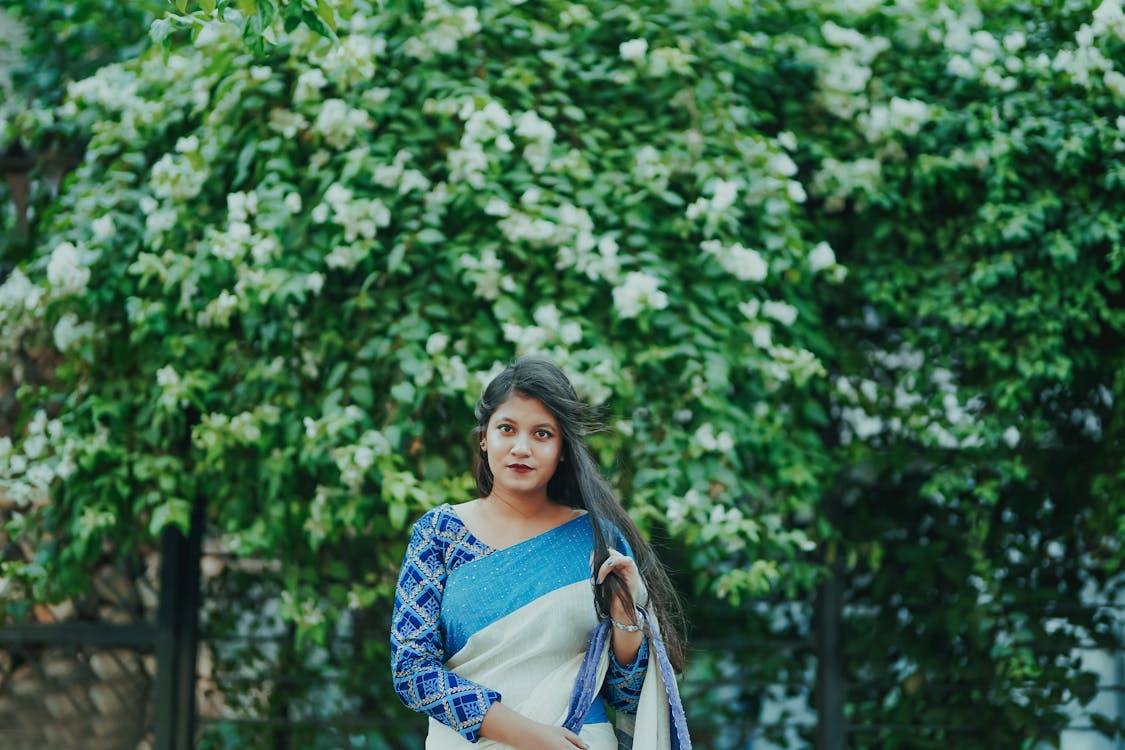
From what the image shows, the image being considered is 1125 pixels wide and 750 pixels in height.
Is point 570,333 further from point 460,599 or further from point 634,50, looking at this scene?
point 460,599

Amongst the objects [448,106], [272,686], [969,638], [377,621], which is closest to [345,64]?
[448,106]

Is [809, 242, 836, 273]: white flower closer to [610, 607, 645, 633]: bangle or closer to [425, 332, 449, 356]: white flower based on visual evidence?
[425, 332, 449, 356]: white flower

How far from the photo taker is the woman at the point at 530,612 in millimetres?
2088

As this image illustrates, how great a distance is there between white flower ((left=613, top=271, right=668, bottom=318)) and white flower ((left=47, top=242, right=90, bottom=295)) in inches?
60.4

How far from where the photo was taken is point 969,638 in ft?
13.4

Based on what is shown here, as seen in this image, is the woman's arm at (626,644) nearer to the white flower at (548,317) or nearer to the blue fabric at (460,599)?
the blue fabric at (460,599)

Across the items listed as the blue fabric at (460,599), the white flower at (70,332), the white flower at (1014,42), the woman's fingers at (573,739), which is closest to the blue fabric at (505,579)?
the blue fabric at (460,599)

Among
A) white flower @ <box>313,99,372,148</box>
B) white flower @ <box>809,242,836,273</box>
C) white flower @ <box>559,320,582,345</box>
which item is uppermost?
white flower @ <box>313,99,372,148</box>

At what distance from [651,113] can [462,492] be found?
4.20ft

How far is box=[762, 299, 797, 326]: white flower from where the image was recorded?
3.57 metres

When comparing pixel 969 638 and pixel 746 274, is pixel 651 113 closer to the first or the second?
pixel 746 274

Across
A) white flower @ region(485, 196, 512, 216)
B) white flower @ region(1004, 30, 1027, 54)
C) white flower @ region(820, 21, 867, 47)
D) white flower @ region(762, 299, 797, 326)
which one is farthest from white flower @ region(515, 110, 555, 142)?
white flower @ region(1004, 30, 1027, 54)

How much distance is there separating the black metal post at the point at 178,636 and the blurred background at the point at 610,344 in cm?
1

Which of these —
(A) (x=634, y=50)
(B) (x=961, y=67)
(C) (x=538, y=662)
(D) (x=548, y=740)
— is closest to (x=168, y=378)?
(A) (x=634, y=50)
